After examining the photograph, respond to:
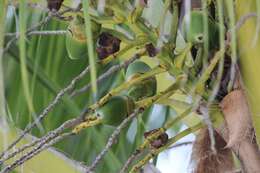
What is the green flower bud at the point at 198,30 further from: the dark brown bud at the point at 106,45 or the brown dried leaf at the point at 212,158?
the brown dried leaf at the point at 212,158

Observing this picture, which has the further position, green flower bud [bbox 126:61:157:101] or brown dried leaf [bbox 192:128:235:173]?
brown dried leaf [bbox 192:128:235:173]

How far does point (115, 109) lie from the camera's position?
33.7 inches

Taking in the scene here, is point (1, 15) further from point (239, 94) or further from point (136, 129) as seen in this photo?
point (136, 129)

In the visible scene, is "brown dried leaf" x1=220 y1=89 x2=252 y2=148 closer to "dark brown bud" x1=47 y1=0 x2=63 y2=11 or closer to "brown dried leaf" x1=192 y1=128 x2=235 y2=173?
"brown dried leaf" x1=192 y1=128 x2=235 y2=173

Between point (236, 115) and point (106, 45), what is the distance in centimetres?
20

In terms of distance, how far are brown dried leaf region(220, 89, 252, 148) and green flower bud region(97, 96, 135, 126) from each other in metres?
0.13

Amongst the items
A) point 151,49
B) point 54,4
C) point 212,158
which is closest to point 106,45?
point 151,49

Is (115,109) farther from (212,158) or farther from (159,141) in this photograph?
(212,158)

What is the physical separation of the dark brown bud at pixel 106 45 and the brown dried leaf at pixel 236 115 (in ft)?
0.55

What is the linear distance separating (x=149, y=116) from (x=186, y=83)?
751 millimetres

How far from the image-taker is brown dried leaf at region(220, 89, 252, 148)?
2.72 feet

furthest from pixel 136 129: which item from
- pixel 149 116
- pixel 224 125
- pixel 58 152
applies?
pixel 224 125

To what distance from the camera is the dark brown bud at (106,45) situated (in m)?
0.83

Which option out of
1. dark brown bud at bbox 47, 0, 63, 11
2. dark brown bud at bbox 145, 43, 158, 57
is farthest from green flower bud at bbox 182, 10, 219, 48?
dark brown bud at bbox 47, 0, 63, 11
